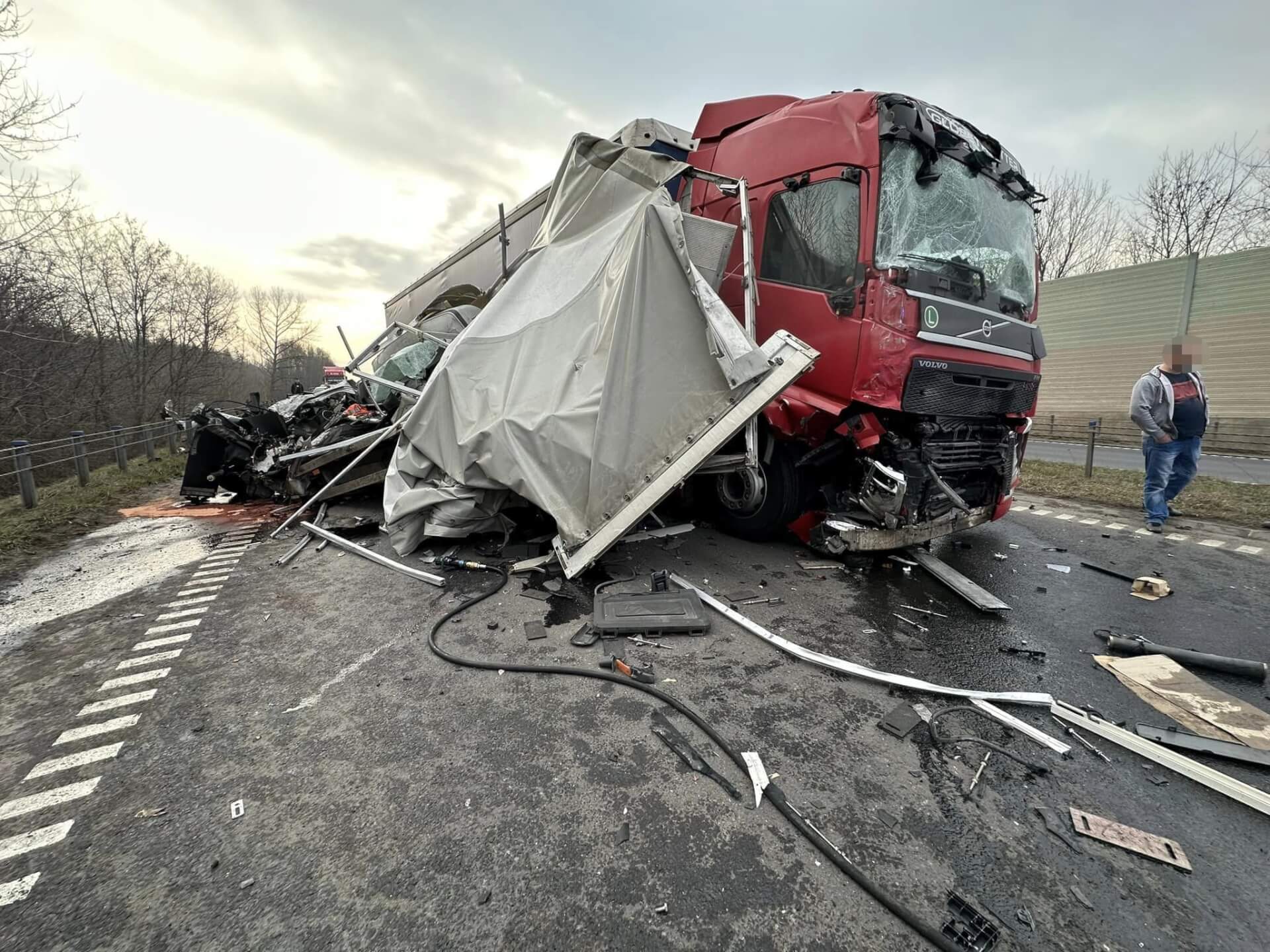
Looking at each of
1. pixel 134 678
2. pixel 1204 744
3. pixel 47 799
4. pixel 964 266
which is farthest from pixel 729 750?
pixel 964 266

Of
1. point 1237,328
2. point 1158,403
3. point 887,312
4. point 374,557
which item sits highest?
point 1237,328

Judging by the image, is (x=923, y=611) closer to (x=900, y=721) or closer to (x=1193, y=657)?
(x=1193, y=657)

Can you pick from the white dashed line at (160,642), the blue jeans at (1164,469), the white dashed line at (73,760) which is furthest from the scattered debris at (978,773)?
the blue jeans at (1164,469)

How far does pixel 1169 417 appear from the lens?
16.0ft

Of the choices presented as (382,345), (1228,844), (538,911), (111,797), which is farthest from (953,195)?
(382,345)

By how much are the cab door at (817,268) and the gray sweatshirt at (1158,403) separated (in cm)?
360

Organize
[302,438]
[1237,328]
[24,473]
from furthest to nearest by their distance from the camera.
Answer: [1237,328]
[24,473]
[302,438]

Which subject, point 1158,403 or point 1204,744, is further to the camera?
point 1158,403

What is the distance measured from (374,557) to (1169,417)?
7300mm

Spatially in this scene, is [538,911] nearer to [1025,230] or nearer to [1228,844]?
[1228,844]

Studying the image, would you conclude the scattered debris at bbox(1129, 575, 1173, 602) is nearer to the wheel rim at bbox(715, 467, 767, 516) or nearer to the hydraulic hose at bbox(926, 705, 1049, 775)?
the hydraulic hose at bbox(926, 705, 1049, 775)

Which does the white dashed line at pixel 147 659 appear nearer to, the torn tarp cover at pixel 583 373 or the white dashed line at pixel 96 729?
the white dashed line at pixel 96 729

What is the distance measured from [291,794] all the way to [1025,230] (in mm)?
5756

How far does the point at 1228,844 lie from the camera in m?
1.63
